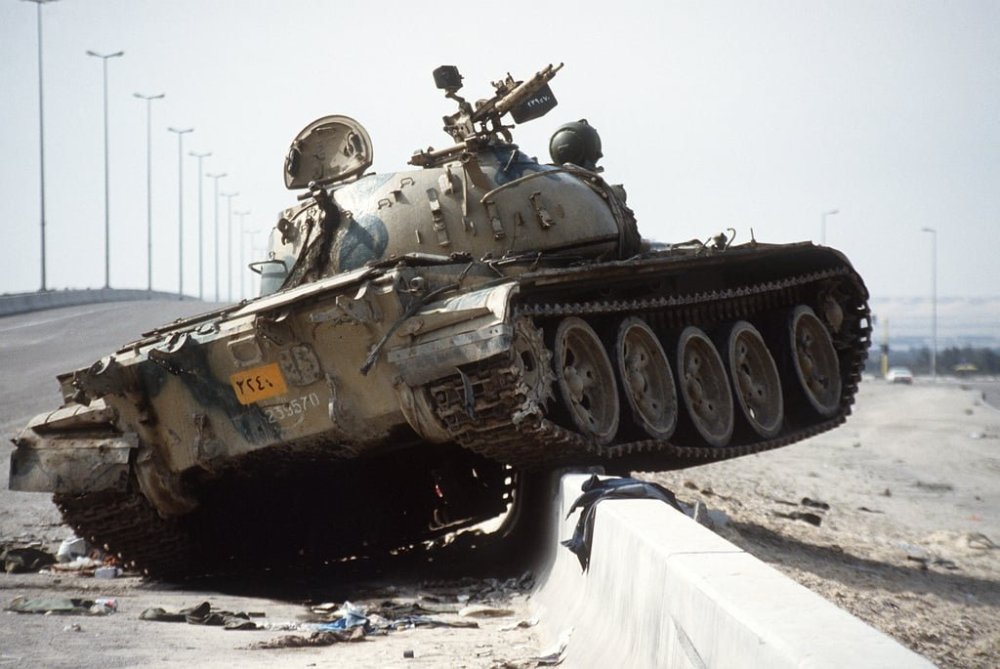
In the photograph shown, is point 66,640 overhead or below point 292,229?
below

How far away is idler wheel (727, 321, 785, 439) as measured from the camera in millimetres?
14656

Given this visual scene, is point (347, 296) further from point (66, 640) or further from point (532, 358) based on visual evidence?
point (66, 640)

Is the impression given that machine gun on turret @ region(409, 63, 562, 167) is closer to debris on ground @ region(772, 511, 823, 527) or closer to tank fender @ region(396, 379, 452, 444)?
tank fender @ region(396, 379, 452, 444)

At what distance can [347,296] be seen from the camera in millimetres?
10102

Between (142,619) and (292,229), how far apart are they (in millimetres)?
4994

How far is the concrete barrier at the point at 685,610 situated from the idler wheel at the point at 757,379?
6329mm

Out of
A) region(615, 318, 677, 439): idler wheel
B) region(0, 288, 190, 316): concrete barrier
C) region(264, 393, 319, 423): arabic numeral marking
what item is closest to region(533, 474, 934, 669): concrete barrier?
region(264, 393, 319, 423): arabic numeral marking

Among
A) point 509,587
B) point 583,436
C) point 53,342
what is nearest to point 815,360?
point 583,436

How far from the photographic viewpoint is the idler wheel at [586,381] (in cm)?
1118

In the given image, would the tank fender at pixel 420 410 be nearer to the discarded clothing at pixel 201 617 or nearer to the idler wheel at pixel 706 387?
the discarded clothing at pixel 201 617

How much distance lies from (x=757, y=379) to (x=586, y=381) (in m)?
3.83

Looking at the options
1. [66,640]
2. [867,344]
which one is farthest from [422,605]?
[867,344]

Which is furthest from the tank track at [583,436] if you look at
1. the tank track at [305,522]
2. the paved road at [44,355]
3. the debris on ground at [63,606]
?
the paved road at [44,355]

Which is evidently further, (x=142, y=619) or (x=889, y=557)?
(x=889, y=557)
